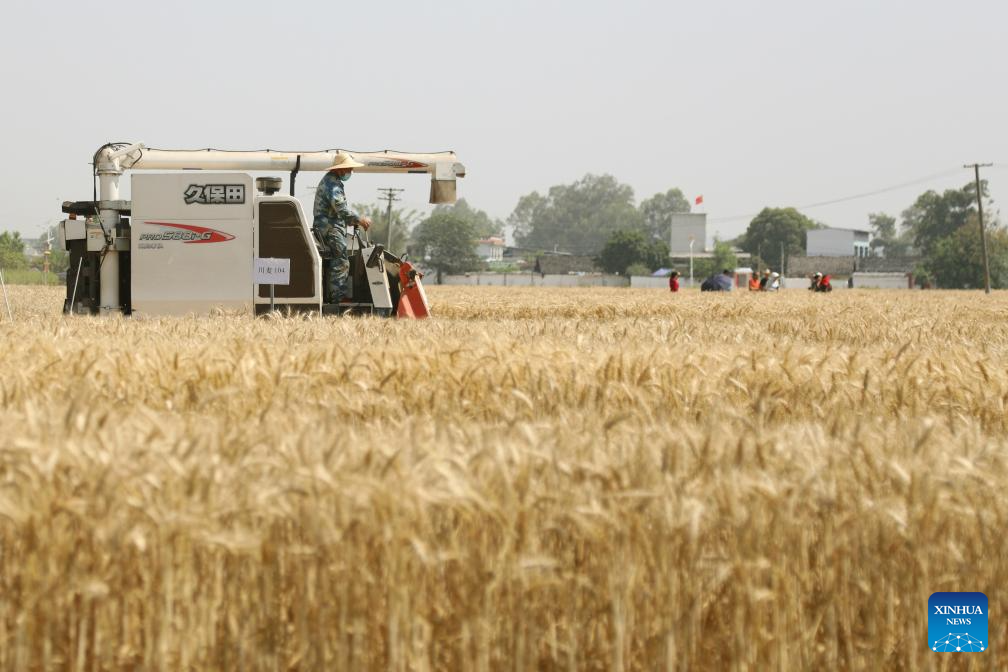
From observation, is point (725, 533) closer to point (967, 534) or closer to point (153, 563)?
point (967, 534)

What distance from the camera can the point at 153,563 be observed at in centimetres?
265

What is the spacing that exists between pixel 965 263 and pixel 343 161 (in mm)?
100952

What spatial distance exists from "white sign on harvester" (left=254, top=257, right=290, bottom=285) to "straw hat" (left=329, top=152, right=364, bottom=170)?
1472 mm

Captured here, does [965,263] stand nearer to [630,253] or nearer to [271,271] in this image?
[630,253]

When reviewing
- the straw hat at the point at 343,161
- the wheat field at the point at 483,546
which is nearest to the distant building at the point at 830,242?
the straw hat at the point at 343,161

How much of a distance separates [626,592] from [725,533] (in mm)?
383

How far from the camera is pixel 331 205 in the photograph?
1329 cm

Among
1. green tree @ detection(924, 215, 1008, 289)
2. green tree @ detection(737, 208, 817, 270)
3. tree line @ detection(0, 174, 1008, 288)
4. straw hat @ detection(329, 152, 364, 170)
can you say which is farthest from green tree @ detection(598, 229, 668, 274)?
straw hat @ detection(329, 152, 364, 170)

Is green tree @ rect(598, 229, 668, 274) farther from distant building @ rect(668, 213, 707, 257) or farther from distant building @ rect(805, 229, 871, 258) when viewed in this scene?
distant building @ rect(805, 229, 871, 258)

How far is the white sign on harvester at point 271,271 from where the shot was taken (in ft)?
42.1

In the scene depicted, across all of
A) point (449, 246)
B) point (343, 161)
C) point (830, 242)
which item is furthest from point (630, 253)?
point (343, 161)

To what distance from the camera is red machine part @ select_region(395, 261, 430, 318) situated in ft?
43.7

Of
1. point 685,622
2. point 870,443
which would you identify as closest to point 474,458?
point 685,622

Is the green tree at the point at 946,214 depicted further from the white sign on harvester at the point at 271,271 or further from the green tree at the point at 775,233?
the white sign on harvester at the point at 271,271
